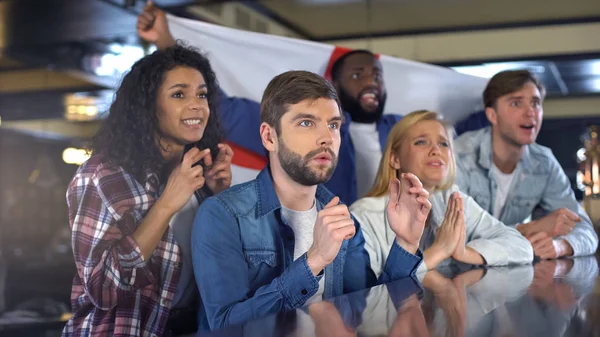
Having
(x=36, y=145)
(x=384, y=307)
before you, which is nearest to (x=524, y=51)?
(x=384, y=307)

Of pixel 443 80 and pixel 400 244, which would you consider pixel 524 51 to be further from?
pixel 400 244

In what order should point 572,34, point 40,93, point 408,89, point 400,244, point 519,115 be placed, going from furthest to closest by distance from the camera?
point 40,93
point 572,34
point 408,89
point 519,115
point 400,244

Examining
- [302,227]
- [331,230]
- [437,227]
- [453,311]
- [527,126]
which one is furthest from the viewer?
[527,126]

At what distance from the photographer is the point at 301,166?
1.48 metres

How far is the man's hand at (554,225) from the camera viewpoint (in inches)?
91.5

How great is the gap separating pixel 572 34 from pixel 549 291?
18.5 feet

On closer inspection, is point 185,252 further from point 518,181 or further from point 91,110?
point 91,110

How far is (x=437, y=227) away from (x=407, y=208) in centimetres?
56

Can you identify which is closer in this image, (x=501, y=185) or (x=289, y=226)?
(x=289, y=226)

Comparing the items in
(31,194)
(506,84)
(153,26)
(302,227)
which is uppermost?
(153,26)

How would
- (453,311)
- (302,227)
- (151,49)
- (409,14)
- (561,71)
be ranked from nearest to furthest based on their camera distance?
(453,311)
(302,227)
(151,49)
(409,14)
(561,71)

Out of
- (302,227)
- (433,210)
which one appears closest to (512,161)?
(433,210)

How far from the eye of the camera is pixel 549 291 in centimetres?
131

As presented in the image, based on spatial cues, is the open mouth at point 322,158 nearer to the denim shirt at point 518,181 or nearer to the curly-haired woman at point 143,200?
the curly-haired woman at point 143,200
